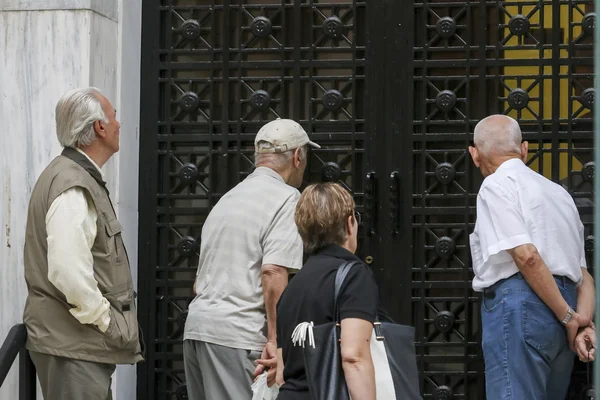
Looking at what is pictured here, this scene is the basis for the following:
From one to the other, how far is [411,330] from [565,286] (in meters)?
1.41

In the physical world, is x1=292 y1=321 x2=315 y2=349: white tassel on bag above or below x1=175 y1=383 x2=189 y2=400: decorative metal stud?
above

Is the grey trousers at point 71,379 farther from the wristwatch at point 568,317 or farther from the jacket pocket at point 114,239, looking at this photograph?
the wristwatch at point 568,317

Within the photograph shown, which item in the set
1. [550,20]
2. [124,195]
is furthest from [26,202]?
[550,20]

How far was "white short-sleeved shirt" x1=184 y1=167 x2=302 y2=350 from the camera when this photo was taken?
5.82m

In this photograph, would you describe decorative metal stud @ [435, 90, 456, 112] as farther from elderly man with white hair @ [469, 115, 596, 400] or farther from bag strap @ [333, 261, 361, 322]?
bag strap @ [333, 261, 361, 322]

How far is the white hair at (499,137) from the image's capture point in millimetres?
6055

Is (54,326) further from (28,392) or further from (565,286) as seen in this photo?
(565,286)

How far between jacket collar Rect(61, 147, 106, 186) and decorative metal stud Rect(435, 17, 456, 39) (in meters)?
2.26

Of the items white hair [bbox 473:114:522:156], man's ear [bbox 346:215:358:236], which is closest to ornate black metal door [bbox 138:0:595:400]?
white hair [bbox 473:114:522:156]

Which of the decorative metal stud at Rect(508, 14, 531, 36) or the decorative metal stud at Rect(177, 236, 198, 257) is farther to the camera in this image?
the decorative metal stud at Rect(177, 236, 198, 257)

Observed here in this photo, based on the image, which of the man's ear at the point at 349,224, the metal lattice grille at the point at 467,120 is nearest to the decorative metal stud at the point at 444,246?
the metal lattice grille at the point at 467,120

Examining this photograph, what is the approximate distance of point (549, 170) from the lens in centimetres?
677

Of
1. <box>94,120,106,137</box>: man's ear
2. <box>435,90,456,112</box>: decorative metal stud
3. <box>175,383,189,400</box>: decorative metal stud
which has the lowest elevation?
<box>175,383,189,400</box>: decorative metal stud

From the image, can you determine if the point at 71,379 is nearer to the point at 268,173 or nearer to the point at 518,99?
the point at 268,173
